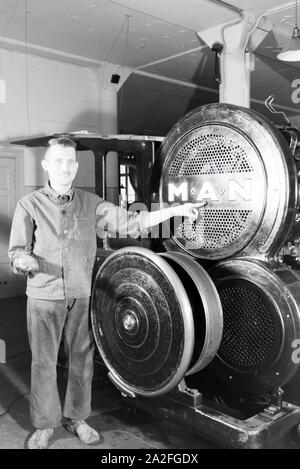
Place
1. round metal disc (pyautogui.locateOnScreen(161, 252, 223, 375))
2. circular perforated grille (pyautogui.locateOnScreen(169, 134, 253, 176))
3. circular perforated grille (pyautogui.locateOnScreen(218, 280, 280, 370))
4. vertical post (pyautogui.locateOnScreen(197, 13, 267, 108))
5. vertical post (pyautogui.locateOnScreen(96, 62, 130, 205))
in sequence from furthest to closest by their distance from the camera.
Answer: vertical post (pyautogui.locateOnScreen(96, 62, 130, 205))
vertical post (pyautogui.locateOnScreen(197, 13, 267, 108))
circular perforated grille (pyautogui.locateOnScreen(169, 134, 253, 176))
circular perforated grille (pyautogui.locateOnScreen(218, 280, 280, 370))
round metal disc (pyautogui.locateOnScreen(161, 252, 223, 375))

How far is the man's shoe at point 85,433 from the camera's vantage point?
235cm

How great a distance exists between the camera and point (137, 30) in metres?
6.06

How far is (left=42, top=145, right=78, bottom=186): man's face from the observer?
2207mm

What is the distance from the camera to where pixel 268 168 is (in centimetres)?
220

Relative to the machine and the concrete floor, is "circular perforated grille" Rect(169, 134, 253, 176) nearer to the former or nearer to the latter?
the machine

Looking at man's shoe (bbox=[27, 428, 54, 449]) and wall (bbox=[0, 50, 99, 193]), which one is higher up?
wall (bbox=[0, 50, 99, 193])

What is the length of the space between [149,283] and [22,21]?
16.2 feet

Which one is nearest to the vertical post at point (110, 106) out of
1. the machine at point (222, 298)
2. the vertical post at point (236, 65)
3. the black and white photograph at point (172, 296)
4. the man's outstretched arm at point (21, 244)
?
the vertical post at point (236, 65)

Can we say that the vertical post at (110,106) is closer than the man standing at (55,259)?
No

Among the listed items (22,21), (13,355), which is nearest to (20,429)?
(13,355)

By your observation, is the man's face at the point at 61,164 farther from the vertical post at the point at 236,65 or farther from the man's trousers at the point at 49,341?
the vertical post at the point at 236,65

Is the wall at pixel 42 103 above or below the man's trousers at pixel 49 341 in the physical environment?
above

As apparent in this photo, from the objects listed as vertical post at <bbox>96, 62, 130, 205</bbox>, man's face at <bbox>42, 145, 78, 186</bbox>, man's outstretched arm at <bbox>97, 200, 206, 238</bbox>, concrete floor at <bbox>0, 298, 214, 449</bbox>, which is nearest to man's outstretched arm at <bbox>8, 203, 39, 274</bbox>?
man's face at <bbox>42, 145, 78, 186</bbox>

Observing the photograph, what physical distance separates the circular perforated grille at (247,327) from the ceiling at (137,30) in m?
4.07
